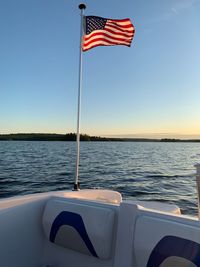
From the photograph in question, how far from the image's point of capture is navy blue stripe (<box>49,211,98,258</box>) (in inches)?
108

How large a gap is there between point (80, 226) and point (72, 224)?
104mm

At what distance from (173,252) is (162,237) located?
130 millimetres

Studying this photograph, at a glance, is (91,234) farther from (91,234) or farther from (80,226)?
(80,226)

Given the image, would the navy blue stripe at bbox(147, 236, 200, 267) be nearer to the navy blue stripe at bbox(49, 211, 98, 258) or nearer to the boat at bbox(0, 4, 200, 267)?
the boat at bbox(0, 4, 200, 267)

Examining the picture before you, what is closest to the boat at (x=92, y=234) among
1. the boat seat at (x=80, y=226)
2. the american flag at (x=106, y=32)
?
the boat seat at (x=80, y=226)

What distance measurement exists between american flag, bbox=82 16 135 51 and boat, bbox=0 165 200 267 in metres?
3.06

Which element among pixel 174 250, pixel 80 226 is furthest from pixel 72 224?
pixel 174 250

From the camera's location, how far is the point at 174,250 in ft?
7.22

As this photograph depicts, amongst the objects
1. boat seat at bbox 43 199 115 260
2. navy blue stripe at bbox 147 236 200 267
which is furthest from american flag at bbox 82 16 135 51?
navy blue stripe at bbox 147 236 200 267

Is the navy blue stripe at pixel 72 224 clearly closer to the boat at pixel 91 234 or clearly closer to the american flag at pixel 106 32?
the boat at pixel 91 234

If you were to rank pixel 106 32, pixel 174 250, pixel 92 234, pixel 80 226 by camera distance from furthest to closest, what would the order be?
pixel 106 32 → pixel 80 226 → pixel 92 234 → pixel 174 250

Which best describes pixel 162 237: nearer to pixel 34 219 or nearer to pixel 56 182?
pixel 34 219

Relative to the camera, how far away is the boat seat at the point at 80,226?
264cm

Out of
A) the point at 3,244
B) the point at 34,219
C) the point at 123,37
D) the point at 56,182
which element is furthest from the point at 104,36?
the point at 56,182
